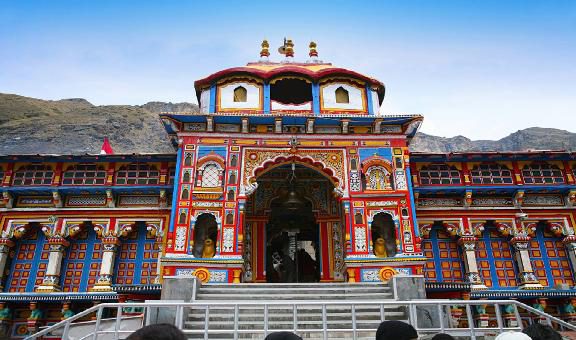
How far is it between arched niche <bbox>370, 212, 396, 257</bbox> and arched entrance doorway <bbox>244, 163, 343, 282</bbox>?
1433 millimetres

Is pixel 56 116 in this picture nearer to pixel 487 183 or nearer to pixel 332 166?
pixel 332 166

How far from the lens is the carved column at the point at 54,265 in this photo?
14602mm

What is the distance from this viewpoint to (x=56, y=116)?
131ft

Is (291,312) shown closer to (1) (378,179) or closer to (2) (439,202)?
(1) (378,179)

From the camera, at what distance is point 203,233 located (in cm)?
1445

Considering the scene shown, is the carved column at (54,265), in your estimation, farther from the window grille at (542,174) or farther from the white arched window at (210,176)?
the window grille at (542,174)

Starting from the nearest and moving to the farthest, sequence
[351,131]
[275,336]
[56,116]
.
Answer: [275,336] < [351,131] < [56,116]

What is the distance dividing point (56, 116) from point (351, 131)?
112 ft

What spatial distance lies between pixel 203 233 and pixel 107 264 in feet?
12.1

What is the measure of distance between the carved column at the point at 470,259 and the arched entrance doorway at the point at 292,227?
4380mm

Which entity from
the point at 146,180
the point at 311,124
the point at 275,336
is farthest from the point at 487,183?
the point at 275,336

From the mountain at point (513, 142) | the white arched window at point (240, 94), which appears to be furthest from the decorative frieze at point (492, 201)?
the mountain at point (513, 142)

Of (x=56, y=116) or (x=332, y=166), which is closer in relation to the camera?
(x=332, y=166)

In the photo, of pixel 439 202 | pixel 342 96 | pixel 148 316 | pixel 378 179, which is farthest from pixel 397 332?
pixel 439 202
